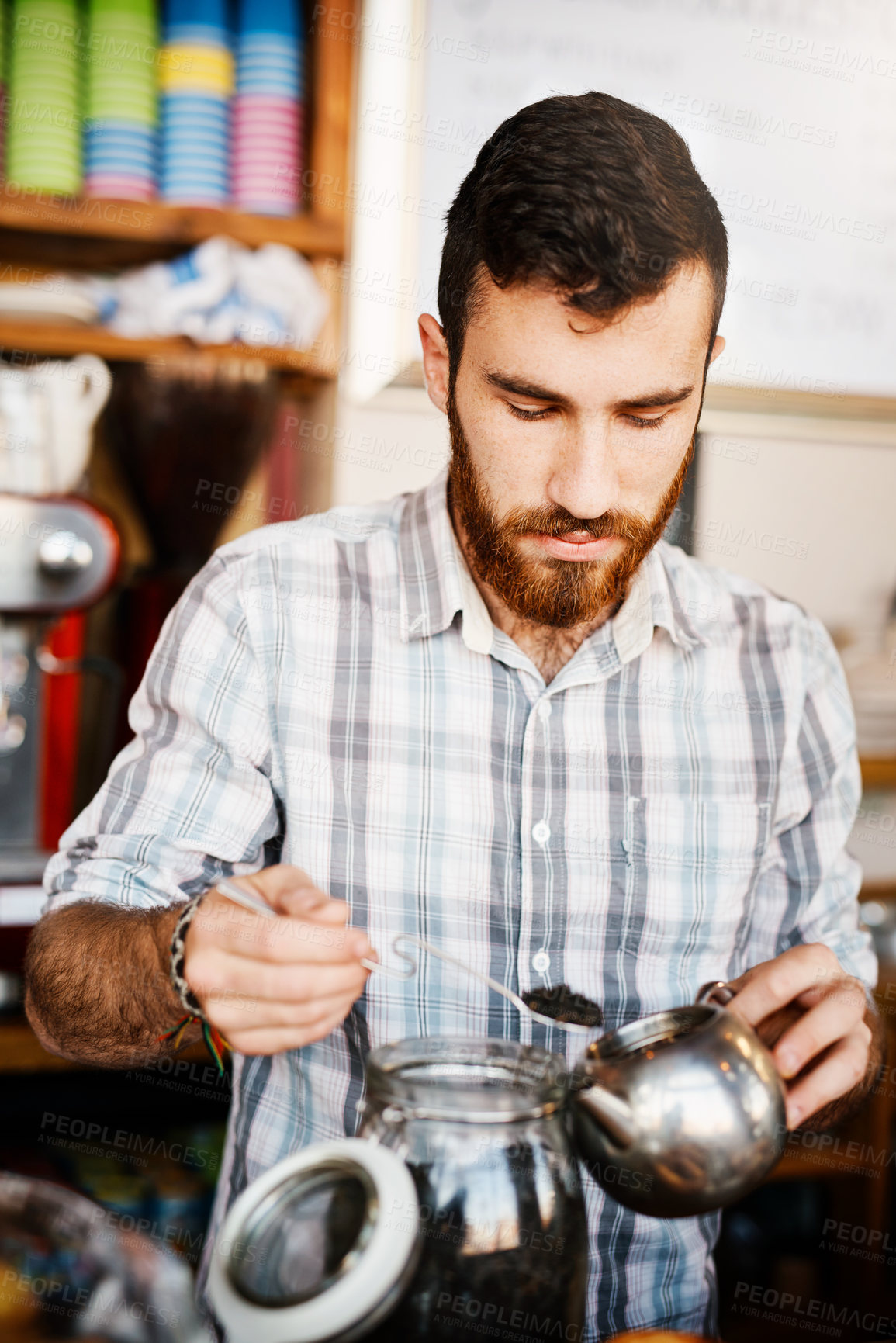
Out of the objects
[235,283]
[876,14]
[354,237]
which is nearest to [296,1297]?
[235,283]

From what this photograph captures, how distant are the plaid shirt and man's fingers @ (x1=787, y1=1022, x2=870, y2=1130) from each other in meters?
0.25

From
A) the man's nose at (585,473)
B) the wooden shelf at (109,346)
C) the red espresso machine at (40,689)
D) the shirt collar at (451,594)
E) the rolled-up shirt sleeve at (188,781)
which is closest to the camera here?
the man's nose at (585,473)

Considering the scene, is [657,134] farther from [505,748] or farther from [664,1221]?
[664,1221]

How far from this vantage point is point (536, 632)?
39.4 inches

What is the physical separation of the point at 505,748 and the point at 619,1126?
45 cm

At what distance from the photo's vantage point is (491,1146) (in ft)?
1.64

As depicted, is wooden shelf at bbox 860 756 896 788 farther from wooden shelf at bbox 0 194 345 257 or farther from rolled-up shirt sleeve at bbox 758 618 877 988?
wooden shelf at bbox 0 194 345 257

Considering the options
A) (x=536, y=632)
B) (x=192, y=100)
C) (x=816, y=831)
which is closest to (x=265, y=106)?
(x=192, y=100)

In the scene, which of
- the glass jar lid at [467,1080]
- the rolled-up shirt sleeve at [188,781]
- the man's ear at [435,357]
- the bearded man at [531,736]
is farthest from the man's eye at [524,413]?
the glass jar lid at [467,1080]

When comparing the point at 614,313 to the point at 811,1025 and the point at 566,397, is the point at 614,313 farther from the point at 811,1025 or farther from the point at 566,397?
the point at 811,1025

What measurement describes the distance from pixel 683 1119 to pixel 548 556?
42cm

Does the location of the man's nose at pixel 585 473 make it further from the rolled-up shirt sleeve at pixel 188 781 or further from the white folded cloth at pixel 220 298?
the white folded cloth at pixel 220 298

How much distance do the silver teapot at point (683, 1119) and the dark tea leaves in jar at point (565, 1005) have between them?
35cm

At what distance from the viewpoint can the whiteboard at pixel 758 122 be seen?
1606 mm
